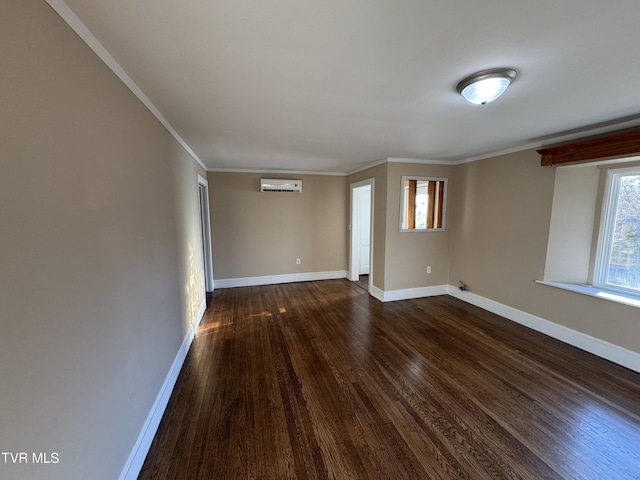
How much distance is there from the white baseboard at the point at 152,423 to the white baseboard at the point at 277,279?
7.54 ft

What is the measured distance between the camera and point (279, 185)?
189 inches

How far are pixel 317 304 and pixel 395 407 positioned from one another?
7.28 feet

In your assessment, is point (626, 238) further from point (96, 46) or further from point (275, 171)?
point (275, 171)

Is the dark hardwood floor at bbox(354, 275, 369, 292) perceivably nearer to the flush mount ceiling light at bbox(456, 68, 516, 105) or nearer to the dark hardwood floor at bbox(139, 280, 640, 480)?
the dark hardwood floor at bbox(139, 280, 640, 480)

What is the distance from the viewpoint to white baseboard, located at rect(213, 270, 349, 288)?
4922mm

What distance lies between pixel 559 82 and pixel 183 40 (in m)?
2.18

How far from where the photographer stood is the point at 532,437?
168 centimetres

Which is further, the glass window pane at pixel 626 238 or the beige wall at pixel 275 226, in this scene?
the beige wall at pixel 275 226

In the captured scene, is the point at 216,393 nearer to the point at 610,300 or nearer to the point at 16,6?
the point at 16,6

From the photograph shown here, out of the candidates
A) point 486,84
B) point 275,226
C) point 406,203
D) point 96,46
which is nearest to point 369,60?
point 486,84

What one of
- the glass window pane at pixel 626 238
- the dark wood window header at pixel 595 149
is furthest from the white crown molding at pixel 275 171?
the glass window pane at pixel 626 238

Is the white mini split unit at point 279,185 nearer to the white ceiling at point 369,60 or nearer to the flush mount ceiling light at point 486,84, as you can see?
the white ceiling at point 369,60

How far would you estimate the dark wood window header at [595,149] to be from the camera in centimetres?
226

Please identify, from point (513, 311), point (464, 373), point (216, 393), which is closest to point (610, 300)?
point (513, 311)
